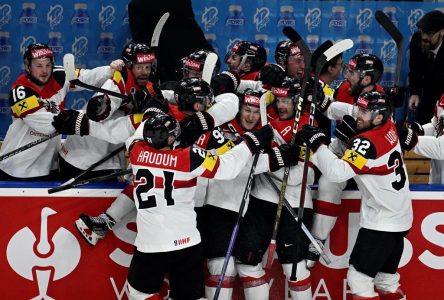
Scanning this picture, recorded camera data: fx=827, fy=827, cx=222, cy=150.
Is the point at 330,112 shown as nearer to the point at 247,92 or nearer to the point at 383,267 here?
the point at 247,92

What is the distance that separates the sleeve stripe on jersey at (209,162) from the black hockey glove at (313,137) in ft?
1.75

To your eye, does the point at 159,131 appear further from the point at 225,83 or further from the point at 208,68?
the point at 225,83

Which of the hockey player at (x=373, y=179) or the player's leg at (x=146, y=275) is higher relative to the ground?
the hockey player at (x=373, y=179)

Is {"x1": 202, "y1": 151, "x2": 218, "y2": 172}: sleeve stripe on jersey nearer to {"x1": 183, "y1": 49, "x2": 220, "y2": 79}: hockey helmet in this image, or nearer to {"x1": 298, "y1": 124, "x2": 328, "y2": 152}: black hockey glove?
{"x1": 298, "y1": 124, "x2": 328, "y2": 152}: black hockey glove

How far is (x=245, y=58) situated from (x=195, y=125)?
916mm

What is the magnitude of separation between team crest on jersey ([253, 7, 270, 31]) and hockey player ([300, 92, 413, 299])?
2745 millimetres

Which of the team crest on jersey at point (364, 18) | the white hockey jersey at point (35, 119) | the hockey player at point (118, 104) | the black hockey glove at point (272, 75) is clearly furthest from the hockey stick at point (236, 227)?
the team crest on jersey at point (364, 18)

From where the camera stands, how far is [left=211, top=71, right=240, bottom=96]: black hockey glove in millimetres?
4961

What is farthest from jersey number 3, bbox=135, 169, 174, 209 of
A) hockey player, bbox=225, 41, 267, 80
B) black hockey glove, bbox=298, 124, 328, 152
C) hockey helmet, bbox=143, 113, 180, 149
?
hockey player, bbox=225, 41, 267, 80

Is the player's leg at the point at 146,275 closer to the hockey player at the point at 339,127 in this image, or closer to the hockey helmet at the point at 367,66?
the hockey player at the point at 339,127

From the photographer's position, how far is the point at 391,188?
175 inches

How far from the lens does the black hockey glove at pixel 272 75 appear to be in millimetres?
4777

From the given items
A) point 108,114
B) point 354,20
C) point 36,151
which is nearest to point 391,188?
point 108,114

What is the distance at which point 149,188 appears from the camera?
416 cm
